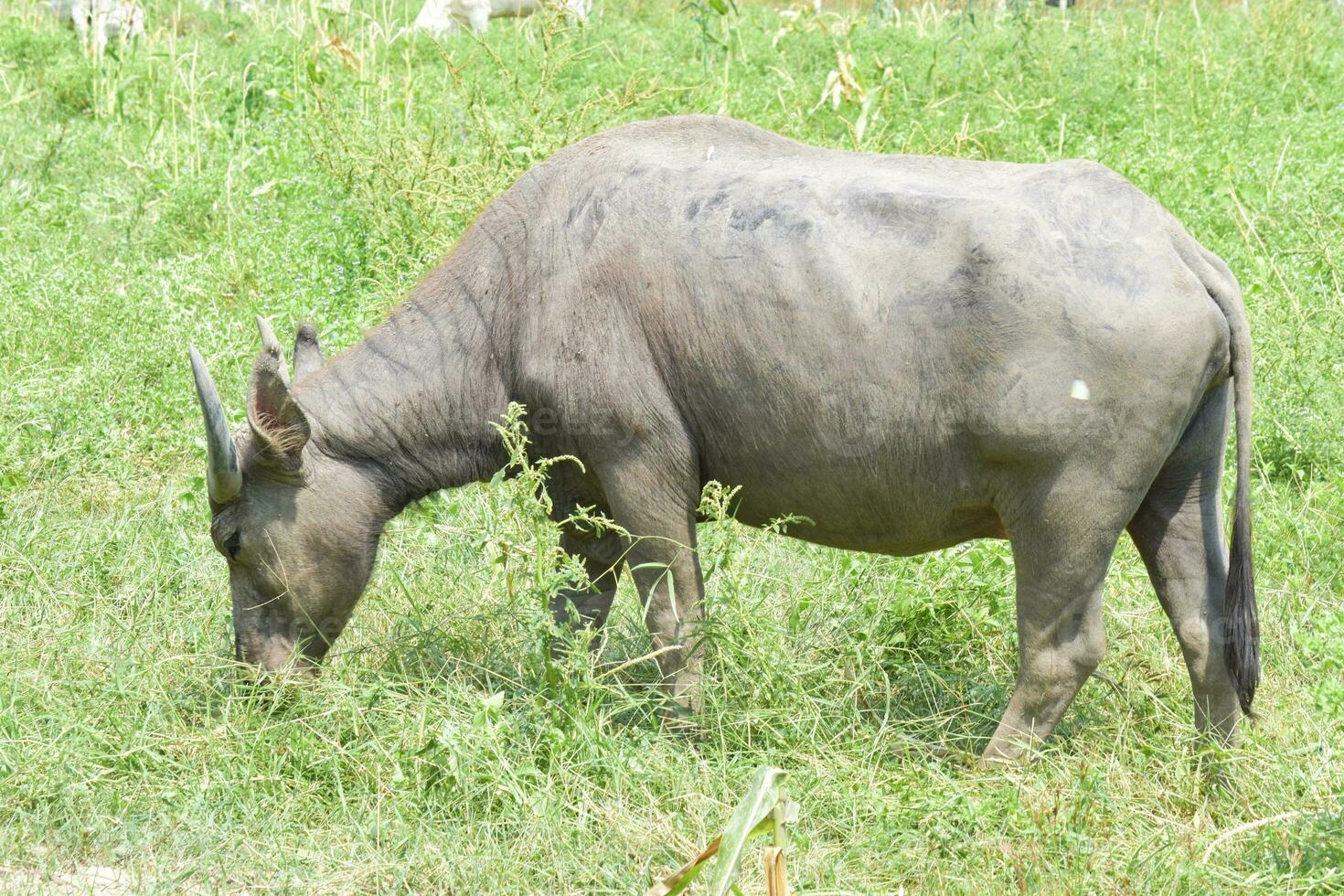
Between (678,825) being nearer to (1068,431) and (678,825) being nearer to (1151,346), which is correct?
(1068,431)

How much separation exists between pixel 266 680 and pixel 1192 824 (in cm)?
293

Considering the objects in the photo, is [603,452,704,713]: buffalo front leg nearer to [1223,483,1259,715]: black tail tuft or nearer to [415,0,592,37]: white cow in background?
[1223,483,1259,715]: black tail tuft

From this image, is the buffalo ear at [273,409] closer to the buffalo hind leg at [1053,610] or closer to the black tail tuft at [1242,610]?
the buffalo hind leg at [1053,610]

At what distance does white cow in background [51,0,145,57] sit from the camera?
1191 centimetres

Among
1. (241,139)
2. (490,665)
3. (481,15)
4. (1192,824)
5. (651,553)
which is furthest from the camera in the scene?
(481,15)

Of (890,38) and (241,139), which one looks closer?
(241,139)

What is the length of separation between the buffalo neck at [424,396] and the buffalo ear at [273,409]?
5.9 inches

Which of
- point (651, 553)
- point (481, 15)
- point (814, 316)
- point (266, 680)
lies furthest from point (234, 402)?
point (481, 15)

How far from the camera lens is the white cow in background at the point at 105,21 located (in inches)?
469

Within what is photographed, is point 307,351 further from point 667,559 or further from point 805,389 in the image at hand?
point 805,389

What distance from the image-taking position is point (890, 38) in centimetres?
1186

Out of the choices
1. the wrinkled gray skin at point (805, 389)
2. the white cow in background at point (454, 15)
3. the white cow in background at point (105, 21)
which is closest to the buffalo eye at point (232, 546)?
the wrinkled gray skin at point (805, 389)

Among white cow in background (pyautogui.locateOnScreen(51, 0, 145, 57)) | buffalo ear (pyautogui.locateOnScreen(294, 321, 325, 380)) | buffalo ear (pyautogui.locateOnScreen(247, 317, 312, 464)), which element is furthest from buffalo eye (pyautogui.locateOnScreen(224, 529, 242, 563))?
white cow in background (pyautogui.locateOnScreen(51, 0, 145, 57))

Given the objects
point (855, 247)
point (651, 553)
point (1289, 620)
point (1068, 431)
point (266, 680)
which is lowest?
point (1289, 620)
